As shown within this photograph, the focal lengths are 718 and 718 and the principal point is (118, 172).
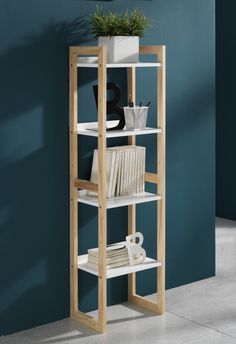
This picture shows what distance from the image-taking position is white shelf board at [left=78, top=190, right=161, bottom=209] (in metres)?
3.46

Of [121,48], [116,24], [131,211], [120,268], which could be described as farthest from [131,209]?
[116,24]

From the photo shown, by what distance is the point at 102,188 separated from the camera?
11.2 ft

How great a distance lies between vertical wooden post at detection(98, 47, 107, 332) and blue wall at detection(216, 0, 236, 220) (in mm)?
2668

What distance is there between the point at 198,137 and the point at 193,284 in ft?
2.85

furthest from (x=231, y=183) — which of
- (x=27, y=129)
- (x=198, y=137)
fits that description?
(x=27, y=129)

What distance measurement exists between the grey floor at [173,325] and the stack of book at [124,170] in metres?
0.65

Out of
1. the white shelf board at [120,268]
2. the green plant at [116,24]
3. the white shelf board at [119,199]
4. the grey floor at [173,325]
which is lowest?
the grey floor at [173,325]

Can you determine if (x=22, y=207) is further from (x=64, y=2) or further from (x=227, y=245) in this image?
(x=227, y=245)

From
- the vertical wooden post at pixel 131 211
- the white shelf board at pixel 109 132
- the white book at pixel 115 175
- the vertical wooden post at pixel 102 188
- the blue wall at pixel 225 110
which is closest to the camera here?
the vertical wooden post at pixel 102 188

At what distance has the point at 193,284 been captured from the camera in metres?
4.25

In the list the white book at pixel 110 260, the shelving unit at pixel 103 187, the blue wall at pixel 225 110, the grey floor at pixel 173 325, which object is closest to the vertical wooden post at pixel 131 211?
the shelving unit at pixel 103 187

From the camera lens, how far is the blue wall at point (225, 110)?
5773mm

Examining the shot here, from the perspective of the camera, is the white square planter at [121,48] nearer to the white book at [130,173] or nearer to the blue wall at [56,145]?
the blue wall at [56,145]

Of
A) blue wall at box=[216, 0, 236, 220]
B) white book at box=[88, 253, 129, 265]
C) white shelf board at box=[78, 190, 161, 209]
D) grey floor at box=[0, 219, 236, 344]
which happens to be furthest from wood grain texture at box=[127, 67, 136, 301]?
blue wall at box=[216, 0, 236, 220]
